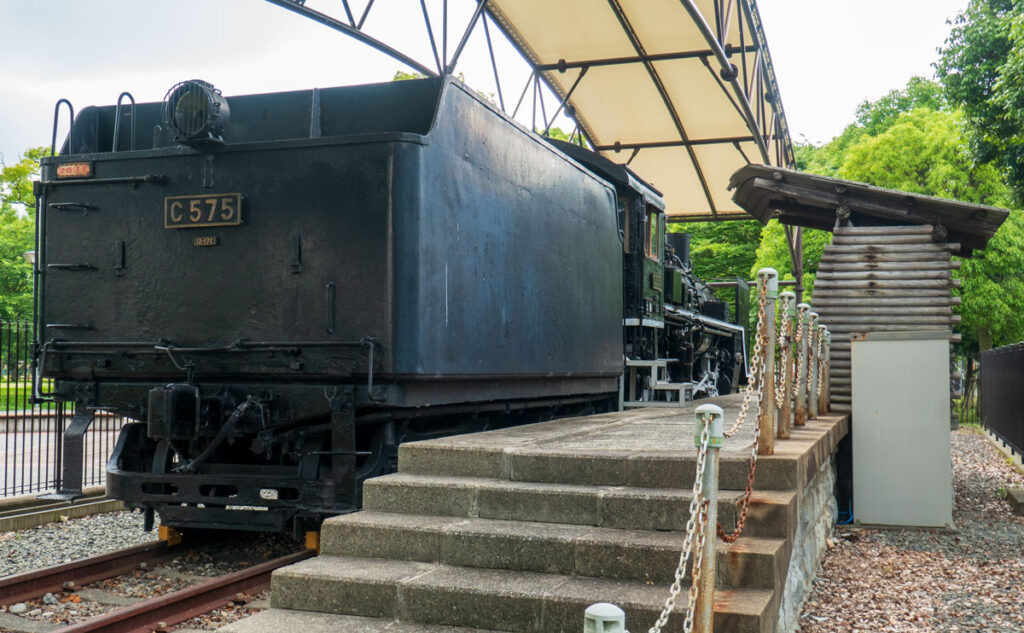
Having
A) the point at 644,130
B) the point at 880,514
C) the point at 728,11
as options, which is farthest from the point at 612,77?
the point at 880,514

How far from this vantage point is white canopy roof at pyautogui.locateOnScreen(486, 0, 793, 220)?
11117 mm

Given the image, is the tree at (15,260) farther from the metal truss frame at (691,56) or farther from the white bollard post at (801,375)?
the white bollard post at (801,375)

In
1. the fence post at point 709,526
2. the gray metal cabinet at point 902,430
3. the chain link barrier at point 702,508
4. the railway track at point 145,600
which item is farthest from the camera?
the gray metal cabinet at point 902,430

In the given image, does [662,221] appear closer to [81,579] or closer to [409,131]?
[409,131]

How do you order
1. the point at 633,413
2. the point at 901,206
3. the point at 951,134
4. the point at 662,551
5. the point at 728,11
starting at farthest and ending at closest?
1. the point at 951,134
2. the point at 901,206
3. the point at 728,11
4. the point at 633,413
5. the point at 662,551

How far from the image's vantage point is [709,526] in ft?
9.77

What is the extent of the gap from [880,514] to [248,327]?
5779 millimetres

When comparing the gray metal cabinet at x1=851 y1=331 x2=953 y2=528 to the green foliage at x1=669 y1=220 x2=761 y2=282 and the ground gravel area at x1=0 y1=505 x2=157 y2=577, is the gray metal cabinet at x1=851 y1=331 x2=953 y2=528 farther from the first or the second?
the green foliage at x1=669 y1=220 x2=761 y2=282

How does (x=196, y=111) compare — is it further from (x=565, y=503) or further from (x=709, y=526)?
(x=709, y=526)

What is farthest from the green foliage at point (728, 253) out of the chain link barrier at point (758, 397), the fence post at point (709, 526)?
the fence post at point (709, 526)

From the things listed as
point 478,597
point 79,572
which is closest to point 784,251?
point 79,572

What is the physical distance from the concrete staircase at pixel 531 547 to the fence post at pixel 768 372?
16cm

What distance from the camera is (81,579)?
519 cm

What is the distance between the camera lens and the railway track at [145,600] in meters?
4.20
